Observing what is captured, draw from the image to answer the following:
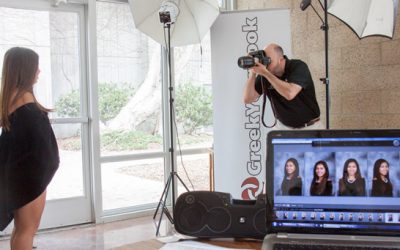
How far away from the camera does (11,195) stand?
231 cm

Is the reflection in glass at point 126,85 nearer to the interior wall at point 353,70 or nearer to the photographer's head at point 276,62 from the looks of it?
the interior wall at point 353,70

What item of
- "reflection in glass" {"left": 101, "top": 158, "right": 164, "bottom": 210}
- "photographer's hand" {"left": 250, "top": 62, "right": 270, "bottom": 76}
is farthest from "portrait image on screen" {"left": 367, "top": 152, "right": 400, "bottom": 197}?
"reflection in glass" {"left": 101, "top": 158, "right": 164, "bottom": 210}

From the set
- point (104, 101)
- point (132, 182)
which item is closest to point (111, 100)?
point (104, 101)

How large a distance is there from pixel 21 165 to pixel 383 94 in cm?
249

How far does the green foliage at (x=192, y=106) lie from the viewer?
4719 mm

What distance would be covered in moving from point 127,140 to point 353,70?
7.30 ft

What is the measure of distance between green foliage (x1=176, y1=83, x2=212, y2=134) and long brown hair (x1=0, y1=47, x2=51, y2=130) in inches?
93.3

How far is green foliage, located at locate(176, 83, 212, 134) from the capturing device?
472 cm

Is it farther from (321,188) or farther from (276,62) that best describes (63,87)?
(321,188)

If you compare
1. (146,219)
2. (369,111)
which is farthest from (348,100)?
(146,219)

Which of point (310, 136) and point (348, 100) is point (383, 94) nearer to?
point (348, 100)

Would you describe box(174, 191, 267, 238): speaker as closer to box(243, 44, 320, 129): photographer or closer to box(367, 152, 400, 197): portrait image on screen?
box(367, 152, 400, 197): portrait image on screen

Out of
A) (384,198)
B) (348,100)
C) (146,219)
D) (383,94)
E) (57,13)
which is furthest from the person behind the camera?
(146,219)

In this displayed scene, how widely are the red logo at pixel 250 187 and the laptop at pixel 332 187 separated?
242 centimetres
